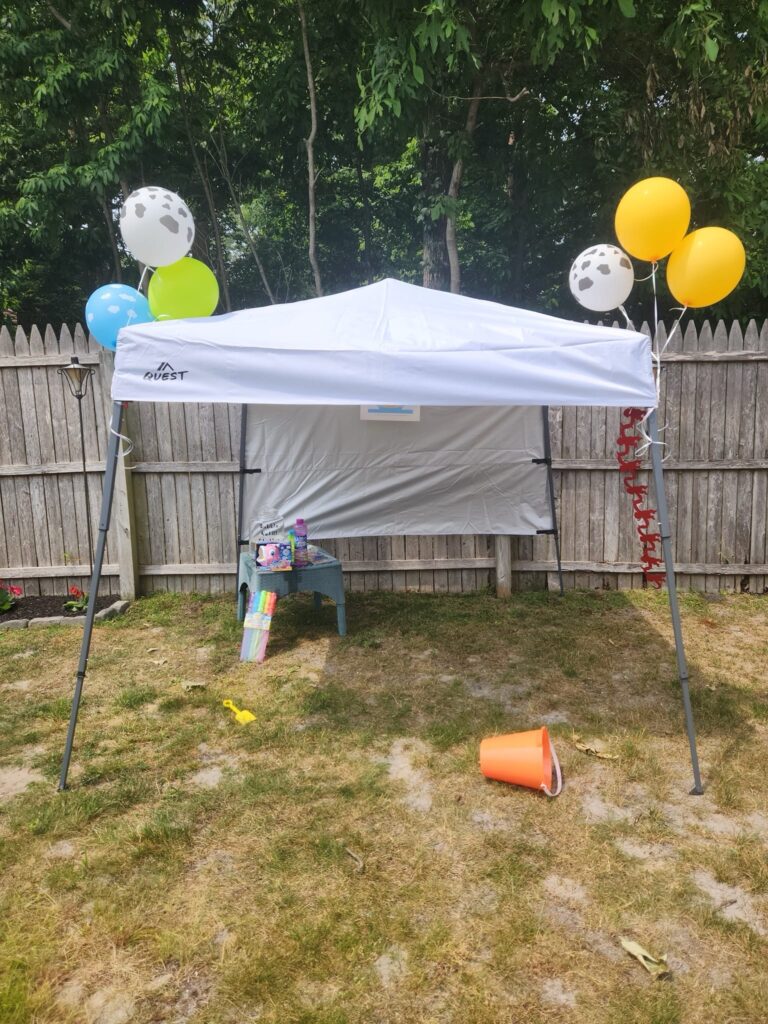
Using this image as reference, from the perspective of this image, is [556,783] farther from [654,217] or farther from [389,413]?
[389,413]

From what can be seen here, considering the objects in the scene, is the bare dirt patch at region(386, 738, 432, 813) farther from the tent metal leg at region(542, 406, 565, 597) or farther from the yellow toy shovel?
the tent metal leg at region(542, 406, 565, 597)

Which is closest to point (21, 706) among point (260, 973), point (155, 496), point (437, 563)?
point (155, 496)

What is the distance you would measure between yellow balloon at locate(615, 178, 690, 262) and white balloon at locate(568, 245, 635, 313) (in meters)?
0.40

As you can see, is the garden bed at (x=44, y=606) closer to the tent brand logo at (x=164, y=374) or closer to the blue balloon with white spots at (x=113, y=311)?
the blue balloon with white spots at (x=113, y=311)

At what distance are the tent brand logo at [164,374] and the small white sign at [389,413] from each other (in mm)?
2379

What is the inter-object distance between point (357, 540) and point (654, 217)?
3374 mm

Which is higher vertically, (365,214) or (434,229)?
(365,214)

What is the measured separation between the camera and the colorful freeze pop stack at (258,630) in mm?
4375

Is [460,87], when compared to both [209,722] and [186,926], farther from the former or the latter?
[186,926]

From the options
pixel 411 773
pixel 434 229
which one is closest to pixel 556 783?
pixel 411 773

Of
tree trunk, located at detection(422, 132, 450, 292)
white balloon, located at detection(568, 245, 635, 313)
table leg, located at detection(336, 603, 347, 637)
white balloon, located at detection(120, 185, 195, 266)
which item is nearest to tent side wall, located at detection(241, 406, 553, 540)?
table leg, located at detection(336, 603, 347, 637)

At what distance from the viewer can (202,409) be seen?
5449 millimetres

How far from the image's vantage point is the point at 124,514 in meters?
5.43

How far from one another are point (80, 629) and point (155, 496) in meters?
1.19
